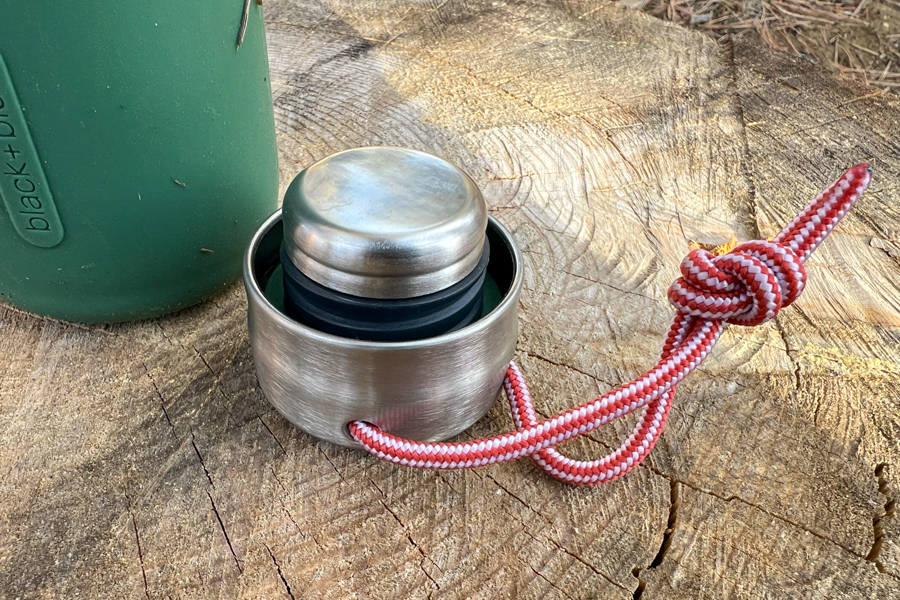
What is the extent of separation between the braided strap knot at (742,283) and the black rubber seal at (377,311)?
7.5 inches

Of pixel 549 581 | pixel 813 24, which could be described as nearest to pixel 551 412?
pixel 549 581

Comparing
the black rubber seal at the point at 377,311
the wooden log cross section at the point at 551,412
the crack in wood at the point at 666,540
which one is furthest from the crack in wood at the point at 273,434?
the crack in wood at the point at 666,540

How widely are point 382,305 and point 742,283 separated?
0.31 metres

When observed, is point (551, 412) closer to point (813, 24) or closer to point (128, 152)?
point (128, 152)

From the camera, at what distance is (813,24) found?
2322mm

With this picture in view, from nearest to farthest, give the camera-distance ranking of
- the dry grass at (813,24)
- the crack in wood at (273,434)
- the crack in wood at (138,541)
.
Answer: the crack in wood at (138,541), the crack in wood at (273,434), the dry grass at (813,24)

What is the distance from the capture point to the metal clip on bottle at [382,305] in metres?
0.65

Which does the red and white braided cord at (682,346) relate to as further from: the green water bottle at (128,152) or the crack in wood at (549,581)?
the green water bottle at (128,152)

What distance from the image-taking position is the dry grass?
223 centimetres

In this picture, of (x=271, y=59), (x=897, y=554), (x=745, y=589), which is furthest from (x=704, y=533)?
(x=271, y=59)

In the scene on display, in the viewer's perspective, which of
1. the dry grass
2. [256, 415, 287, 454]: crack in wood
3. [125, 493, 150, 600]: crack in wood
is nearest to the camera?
[125, 493, 150, 600]: crack in wood

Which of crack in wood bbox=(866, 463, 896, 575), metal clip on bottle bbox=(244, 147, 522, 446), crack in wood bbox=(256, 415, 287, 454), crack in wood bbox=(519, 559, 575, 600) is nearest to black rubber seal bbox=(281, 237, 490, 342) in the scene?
metal clip on bottle bbox=(244, 147, 522, 446)

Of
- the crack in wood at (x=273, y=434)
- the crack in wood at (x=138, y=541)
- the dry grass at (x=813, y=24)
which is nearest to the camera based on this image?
the crack in wood at (x=138, y=541)

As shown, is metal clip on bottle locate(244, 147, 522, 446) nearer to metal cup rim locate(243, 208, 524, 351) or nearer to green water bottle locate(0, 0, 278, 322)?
metal cup rim locate(243, 208, 524, 351)
